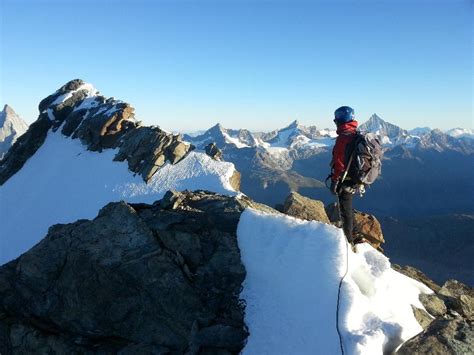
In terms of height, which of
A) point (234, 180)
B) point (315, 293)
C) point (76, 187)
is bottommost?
point (76, 187)

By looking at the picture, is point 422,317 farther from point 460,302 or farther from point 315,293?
point 315,293

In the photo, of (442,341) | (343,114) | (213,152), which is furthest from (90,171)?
(442,341)

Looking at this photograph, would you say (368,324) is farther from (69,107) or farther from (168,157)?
(69,107)

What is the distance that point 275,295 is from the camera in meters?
12.8

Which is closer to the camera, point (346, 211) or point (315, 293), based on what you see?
point (315, 293)

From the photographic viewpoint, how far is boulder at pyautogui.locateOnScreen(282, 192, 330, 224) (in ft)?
69.2

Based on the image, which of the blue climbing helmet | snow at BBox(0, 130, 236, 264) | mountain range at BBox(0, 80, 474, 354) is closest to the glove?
mountain range at BBox(0, 80, 474, 354)

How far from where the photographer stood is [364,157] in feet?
47.4

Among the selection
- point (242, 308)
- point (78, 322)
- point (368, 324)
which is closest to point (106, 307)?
point (78, 322)

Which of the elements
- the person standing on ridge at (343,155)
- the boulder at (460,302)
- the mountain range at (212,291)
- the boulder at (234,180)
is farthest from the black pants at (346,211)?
the boulder at (234,180)

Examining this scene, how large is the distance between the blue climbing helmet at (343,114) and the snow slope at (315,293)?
396 cm

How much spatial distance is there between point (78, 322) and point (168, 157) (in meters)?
36.4

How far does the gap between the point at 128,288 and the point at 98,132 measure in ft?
170

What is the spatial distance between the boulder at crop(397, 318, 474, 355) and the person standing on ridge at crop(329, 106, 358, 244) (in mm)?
4223
